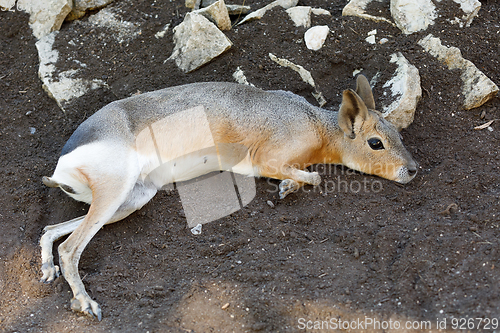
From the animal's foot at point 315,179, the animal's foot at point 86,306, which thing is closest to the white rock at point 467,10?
the animal's foot at point 315,179

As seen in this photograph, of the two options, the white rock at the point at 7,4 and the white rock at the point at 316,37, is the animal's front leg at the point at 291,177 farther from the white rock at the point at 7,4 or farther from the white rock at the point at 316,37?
the white rock at the point at 7,4

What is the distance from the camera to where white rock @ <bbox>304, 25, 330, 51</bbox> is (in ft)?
20.9

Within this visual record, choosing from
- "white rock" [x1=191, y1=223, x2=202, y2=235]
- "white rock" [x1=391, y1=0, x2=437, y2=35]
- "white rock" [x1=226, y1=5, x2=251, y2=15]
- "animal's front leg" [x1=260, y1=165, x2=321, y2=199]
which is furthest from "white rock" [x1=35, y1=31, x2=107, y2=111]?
"white rock" [x1=391, y1=0, x2=437, y2=35]

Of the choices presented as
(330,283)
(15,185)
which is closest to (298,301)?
(330,283)

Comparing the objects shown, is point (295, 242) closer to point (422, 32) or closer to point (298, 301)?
point (298, 301)

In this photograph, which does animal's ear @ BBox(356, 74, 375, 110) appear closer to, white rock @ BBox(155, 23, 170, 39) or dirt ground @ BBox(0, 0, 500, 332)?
dirt ground @ BBox(0, 0, 500, 332)

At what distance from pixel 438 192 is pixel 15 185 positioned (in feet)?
15.3

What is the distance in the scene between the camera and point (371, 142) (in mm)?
5312

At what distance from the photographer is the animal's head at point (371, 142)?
203 inches

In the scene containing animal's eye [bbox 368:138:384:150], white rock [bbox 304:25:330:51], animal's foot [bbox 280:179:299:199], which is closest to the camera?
animal's foot [bbox 280:179:299:199]

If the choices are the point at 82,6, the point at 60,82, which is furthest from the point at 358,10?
the point at 60,82

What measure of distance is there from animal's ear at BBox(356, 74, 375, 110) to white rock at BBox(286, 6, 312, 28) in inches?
62.1

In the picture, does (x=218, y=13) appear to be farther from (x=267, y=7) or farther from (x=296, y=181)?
(x=296, y=181)

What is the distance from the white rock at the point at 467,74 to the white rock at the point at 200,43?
107 inches
